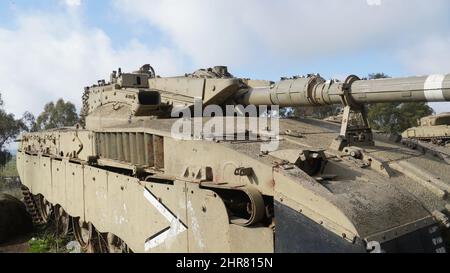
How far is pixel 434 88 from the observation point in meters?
5.62

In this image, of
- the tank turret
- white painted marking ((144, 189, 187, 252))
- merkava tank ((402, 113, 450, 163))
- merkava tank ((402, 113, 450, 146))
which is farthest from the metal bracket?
merkava tank ((402, 113, 450, 146))

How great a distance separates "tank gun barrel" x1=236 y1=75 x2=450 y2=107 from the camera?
5.72m

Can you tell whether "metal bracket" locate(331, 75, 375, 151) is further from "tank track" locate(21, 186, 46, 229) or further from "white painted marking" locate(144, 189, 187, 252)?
"tank track" locate(21, 186, 46, 229)

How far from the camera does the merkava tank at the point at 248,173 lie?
4.66 m

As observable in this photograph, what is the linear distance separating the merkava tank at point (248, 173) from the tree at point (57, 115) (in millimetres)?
40126

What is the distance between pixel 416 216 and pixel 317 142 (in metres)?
1.98

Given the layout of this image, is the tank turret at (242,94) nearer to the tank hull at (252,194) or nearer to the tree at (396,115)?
Result: the tank hull at (252,194)

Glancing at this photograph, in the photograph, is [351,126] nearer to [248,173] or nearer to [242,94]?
[248,173]

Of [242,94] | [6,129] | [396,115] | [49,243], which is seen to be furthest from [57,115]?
[242,94]

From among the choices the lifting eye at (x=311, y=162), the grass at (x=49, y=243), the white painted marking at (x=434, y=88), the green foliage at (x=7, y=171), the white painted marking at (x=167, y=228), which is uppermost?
the white painted marking at (x=434, y=88)

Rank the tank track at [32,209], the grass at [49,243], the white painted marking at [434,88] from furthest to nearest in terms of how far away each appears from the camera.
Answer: the tank track at [32,209], the grass at [49,243], the white painted marking at [434,88]

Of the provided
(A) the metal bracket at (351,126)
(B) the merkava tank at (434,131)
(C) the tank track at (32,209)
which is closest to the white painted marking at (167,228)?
(A) the metal bracket at (351,126)

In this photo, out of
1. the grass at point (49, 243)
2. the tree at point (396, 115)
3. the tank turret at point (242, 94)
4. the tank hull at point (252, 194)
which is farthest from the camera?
the tree at point (396, 115)
